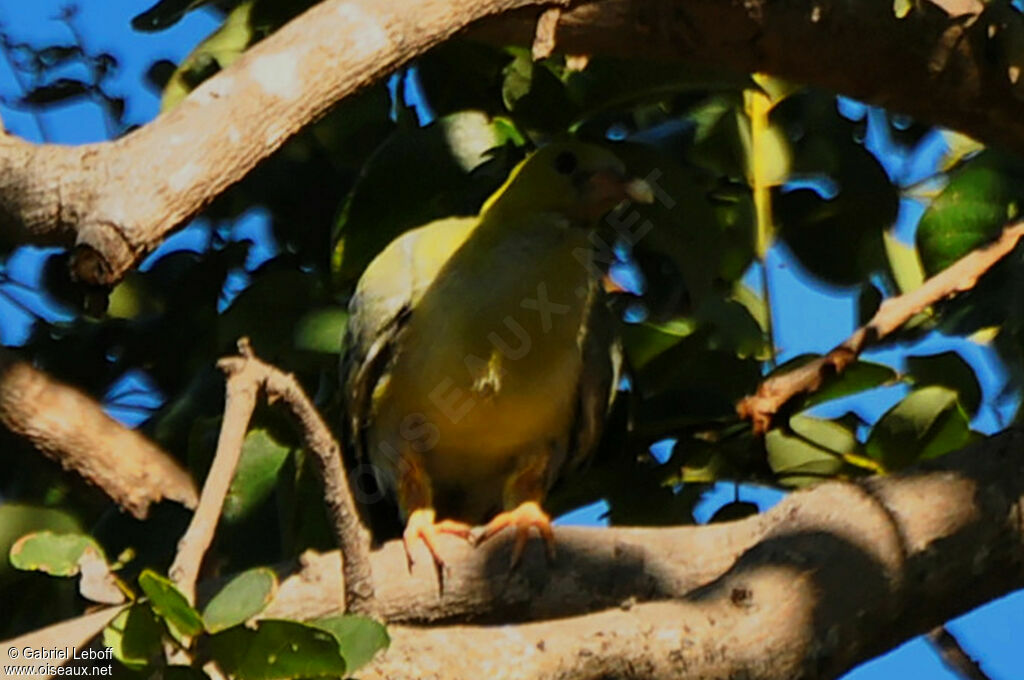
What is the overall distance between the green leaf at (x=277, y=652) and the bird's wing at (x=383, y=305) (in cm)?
141

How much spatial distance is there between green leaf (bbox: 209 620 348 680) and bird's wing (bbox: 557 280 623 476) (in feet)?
5.19

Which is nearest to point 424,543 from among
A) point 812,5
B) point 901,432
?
point 901,432

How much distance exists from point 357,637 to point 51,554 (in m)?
0.39

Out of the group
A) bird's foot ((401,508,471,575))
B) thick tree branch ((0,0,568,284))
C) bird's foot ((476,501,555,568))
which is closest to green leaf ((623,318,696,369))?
bird's foot ((476,501,555,568))

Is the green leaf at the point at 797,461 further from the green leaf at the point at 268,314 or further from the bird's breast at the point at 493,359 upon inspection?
the green leaf at the point at 268,314

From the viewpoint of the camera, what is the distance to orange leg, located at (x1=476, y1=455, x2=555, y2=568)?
3.15 metres

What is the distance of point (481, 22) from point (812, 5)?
31.2 inches

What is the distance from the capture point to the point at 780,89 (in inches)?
149

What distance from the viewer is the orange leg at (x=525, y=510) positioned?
3.15 metres

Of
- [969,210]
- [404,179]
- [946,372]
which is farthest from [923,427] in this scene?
[404,179]

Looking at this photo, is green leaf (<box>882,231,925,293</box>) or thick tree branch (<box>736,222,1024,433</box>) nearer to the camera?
thick tree branch (<box>736,222,1024,433</box>)

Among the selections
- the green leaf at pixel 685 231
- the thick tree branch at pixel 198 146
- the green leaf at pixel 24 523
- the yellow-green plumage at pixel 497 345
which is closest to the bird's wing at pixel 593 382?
the yellow-green plumage at pixel 497 345

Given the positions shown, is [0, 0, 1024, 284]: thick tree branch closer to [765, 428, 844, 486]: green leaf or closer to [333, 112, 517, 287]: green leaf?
[333, 112, 517, 287]: green leaf

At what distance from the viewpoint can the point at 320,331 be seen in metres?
3.53
